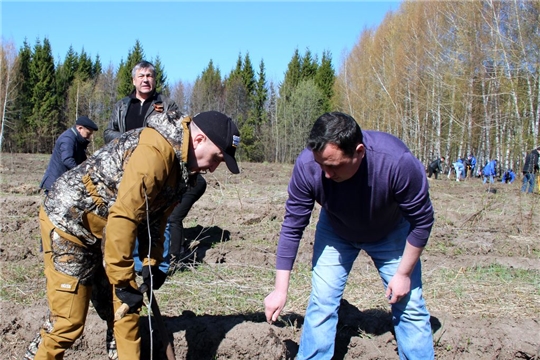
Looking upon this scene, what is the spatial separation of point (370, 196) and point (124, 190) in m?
1.32

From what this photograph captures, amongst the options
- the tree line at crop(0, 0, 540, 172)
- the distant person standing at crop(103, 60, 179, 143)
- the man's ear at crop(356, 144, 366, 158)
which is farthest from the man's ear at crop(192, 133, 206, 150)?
the tree line at crop(0, 0, 540, 172)

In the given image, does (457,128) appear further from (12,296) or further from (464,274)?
(12,296)

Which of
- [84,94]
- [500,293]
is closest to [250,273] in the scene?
[500,293]

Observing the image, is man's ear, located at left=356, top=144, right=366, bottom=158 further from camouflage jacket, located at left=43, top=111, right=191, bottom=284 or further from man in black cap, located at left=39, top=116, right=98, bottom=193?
man in black cap, located at left=39, top=116, right=98, bottom=193

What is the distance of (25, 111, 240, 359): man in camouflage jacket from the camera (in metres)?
2.49

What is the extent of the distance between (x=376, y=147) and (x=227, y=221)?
5.93 metres

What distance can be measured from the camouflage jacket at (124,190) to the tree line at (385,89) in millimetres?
18789

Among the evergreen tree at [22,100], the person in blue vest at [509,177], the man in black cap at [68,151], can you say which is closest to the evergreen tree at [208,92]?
the evergreen tree at [22,100]

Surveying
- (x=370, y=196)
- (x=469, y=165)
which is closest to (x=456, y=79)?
(x=469, y=165)

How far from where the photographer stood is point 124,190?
246 centimetres

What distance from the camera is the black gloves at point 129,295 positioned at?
272 centimetres

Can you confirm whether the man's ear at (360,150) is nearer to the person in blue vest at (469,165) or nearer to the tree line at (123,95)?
the person in blue vest at (469,165)

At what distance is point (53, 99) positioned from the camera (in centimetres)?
3981

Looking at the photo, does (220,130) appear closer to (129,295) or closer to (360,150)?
(360,150)
